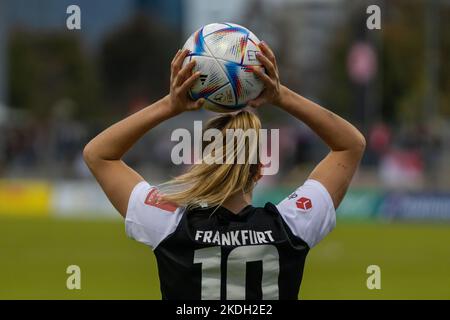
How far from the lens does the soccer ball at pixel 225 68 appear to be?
4527mm

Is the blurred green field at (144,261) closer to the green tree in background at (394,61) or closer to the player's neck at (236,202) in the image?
the player's neck at (236,202)

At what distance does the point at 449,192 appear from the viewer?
88.3 ft

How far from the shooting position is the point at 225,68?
463cm

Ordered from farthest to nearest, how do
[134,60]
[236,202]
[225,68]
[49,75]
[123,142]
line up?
1. [134,60]
2. [49,75]
3. [225,68]
4. [123,142]
5. [236,202]

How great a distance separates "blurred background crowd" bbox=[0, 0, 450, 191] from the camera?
3312 centimetres

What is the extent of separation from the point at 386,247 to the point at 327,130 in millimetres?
16871

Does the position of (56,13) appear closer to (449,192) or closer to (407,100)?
(407,100)

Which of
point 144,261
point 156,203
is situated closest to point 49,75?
point 144,261

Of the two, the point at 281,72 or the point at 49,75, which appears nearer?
the point at 281,72

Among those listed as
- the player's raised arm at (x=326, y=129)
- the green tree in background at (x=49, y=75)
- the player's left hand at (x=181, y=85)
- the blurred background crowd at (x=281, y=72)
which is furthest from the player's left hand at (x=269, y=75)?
the green tree in background at (x=49, y=75)

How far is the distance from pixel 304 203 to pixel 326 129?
34 centimetres

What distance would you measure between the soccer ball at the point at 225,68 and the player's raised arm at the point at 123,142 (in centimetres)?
14

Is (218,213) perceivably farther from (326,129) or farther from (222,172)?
(326,129)
